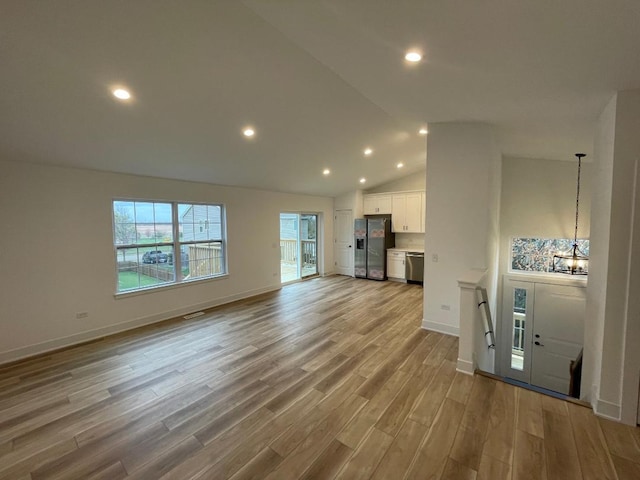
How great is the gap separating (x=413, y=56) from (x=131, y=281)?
4.81 metres

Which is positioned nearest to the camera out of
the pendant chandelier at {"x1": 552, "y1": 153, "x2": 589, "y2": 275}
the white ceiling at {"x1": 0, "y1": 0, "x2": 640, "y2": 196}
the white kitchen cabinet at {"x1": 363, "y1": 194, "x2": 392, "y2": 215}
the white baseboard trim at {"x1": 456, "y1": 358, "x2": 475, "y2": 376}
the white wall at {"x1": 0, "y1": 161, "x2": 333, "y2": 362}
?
the white ceiling at {"x1": 0, "y1": 0, "x2": 640, "y2": 196}

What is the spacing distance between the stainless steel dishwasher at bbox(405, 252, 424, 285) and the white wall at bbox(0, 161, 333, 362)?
4.93 metres

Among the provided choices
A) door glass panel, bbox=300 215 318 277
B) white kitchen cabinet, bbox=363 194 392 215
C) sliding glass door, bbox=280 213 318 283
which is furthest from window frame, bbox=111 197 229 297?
white kitchen cabinet, bbox=363 194 392 215

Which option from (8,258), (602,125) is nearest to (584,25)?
(602,125)

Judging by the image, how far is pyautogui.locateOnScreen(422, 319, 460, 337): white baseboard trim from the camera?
390 cm

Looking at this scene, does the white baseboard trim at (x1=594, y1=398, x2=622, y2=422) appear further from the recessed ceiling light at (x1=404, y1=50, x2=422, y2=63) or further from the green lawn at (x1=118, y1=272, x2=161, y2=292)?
the green lawn at (x1=118, y1=272, x2=161, y2=292)

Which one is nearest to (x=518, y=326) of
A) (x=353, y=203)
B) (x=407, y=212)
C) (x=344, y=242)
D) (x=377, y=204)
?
(x=407, y=212)

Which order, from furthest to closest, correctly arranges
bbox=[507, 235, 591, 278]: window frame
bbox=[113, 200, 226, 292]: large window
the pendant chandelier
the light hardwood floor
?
bbox=[507, 235, 591, 278]: window frame → the pendant chandelier → bbox=[113, 200, 226, 292]: large window → the light hardwood floor

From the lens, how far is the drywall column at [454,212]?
368cm

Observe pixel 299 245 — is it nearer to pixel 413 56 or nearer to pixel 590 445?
pixel 413 56

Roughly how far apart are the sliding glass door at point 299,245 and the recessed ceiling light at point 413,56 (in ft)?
18.6

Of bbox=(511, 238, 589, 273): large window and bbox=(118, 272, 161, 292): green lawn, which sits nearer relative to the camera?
bbox=(118, 272, 161, 292): green lawn

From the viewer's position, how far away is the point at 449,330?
3.95 meters

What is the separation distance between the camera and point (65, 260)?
3.64 m
